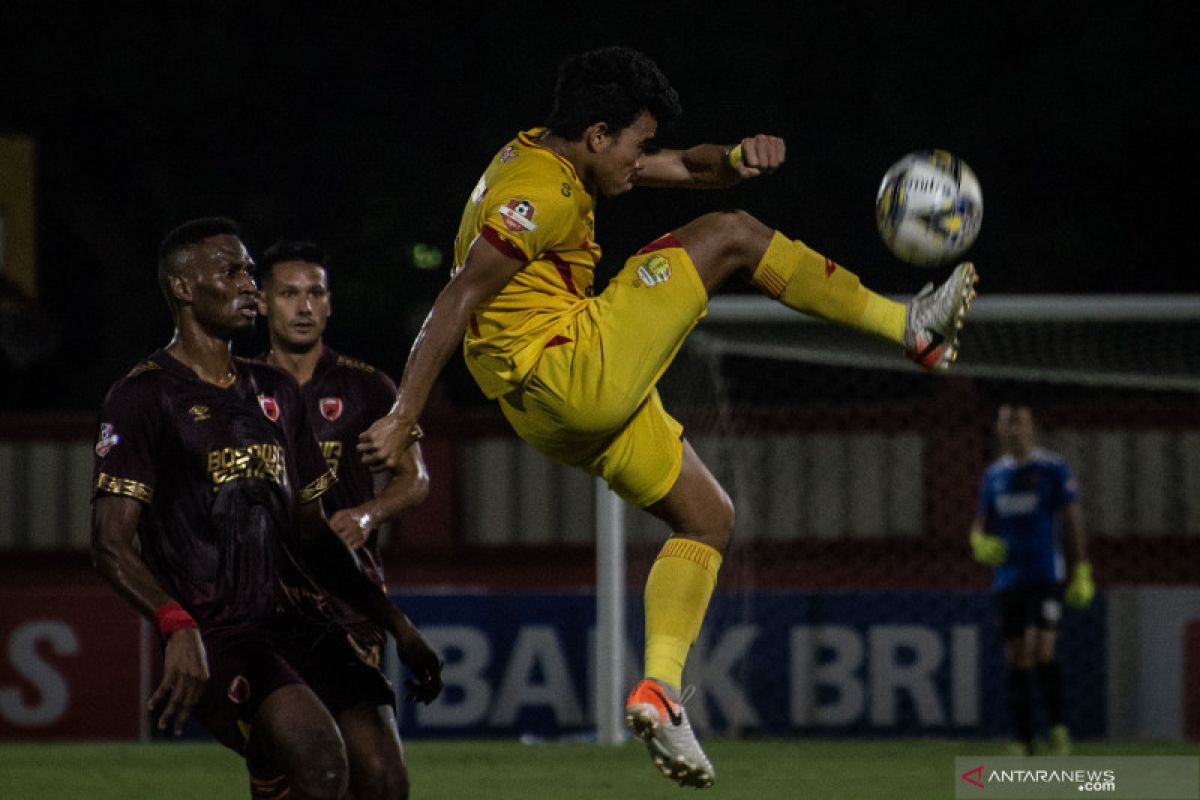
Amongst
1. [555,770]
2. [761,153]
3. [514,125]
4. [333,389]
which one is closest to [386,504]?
[333,389]

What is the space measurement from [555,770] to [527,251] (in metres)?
5.22

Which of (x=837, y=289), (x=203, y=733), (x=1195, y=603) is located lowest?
(x=203, y=733)

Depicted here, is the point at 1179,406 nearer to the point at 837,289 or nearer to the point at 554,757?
the point at 554,757

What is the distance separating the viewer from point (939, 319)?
509cm

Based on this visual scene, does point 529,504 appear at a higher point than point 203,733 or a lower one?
higher

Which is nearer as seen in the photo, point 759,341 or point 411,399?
point 411,399

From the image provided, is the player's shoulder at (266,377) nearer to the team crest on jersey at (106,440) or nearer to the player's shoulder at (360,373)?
the team crest on jersey at (106,440)

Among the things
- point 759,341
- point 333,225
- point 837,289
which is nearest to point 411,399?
point 837,289

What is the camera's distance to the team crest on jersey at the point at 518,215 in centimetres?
486

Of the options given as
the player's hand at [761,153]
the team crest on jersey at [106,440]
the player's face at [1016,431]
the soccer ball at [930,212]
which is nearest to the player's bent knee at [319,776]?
the team crest on jersey at [106,440]

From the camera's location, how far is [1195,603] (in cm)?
1155

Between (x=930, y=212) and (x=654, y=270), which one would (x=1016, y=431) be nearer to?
(x=930, y=212)

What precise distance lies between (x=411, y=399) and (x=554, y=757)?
5917 millimetres

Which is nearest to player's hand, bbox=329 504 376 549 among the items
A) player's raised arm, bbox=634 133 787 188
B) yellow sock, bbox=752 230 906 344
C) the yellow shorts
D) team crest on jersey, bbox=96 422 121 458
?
the yellow shorts
